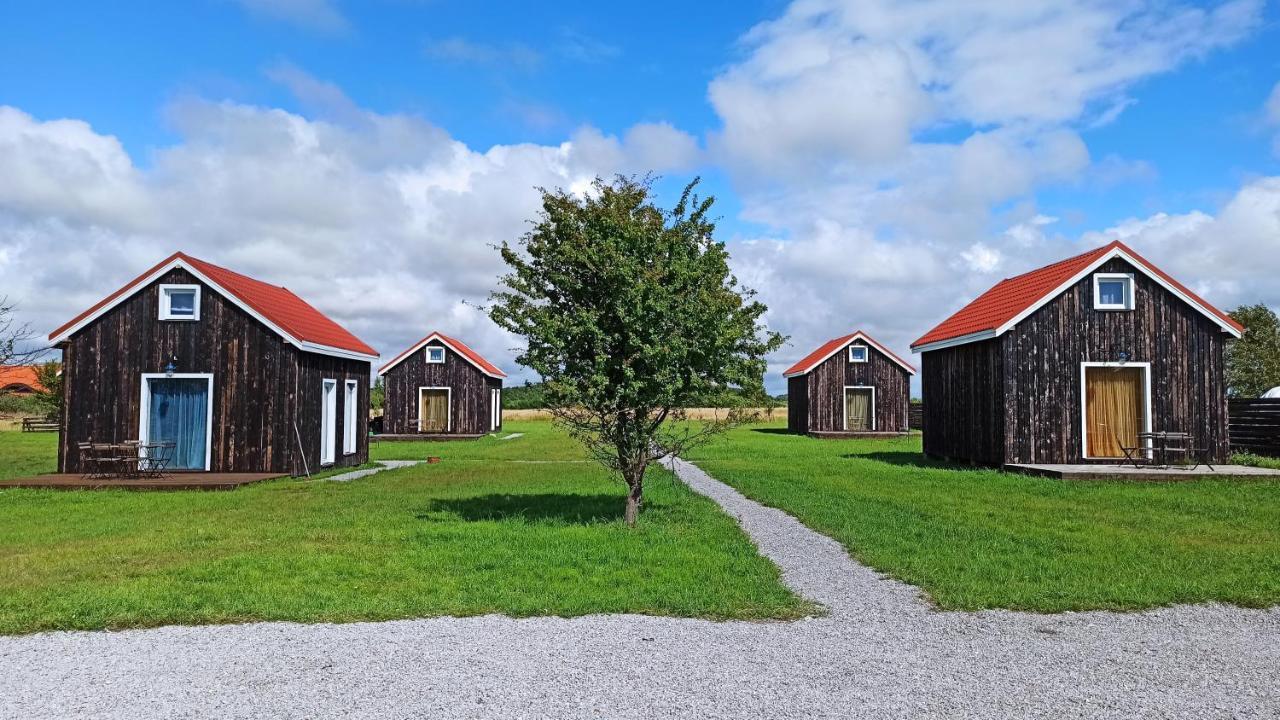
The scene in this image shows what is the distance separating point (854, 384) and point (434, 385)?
1998 centimetres

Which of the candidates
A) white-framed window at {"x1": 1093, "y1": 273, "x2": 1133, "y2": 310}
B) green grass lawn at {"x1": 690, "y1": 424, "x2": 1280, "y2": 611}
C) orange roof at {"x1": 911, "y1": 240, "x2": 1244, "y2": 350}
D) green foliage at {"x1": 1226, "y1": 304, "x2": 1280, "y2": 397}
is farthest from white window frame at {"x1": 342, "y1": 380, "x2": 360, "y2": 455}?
green foliage at {"x1": 1226, "y1": 304, "x2": 1280, "y2": 397}

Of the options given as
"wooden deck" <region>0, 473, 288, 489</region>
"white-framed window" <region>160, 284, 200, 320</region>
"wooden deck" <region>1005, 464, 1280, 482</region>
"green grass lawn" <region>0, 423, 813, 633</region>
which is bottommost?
"green grass lawn" <region>0, 423, 813, 633</region>

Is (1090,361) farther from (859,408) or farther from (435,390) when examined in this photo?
(435,390)

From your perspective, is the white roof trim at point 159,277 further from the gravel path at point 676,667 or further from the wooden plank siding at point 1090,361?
the wooden plank siding at point 1090,361

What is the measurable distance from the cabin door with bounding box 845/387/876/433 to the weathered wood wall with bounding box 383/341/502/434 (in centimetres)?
1764

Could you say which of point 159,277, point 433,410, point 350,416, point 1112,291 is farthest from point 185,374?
point 1112,291

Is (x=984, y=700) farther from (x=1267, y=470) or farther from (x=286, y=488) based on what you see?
(x=1267, y=470)

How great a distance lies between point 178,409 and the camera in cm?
2025

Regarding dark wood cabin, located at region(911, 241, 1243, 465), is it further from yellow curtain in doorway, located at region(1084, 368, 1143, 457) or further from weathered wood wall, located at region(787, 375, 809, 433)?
weathered wood wall, located at region(787, 375, 809, 433)

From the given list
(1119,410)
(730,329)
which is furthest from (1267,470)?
(730,329)

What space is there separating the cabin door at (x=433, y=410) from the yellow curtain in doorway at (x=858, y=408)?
19159 millimetres

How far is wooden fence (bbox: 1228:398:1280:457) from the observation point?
2259 cm

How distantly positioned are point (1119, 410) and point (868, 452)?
934cm

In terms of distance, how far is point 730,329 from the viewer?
37.8ft
